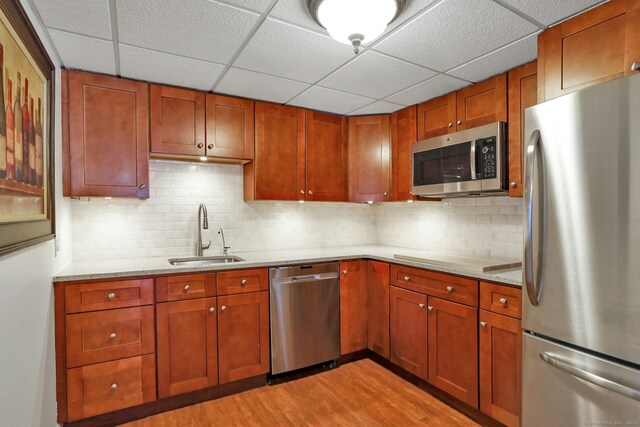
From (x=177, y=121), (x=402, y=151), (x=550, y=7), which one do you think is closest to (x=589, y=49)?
(x=550, y=7)

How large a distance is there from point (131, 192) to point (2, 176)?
1402 mm

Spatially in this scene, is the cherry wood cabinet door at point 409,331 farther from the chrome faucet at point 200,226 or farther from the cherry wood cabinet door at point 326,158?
the chrome faucet at point 200,226

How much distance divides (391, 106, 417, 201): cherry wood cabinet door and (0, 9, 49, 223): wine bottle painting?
2528 mm

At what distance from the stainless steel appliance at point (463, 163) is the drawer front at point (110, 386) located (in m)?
2.34

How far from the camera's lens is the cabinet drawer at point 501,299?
190cm

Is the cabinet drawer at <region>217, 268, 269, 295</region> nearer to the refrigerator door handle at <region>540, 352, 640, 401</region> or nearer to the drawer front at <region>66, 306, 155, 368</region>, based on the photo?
the drawer front at <region>66, 306, 155, 368</region>

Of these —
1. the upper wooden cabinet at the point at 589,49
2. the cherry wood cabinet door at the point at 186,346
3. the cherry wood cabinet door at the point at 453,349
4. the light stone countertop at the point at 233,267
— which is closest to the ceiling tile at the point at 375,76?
the upper wooden cabinet at the point at 589,49

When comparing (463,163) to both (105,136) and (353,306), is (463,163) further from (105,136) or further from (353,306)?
(105,136)

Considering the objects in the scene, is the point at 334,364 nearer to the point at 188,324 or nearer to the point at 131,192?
the point at 188,324

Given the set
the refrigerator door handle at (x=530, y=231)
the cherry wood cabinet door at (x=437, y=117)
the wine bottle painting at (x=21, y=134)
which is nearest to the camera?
the wine bottle painting at (x=21, y=134)

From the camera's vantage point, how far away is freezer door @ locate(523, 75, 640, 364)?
1.32 m

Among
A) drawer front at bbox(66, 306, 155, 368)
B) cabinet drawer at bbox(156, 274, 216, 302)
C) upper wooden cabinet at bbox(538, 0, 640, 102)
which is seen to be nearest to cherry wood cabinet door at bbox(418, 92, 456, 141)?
upper wooden cabinet at bbox(538, 0, 640, 102)

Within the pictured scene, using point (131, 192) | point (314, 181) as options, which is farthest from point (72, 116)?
point (314, 181)

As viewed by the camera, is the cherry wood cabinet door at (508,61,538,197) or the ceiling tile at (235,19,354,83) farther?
the cherry wood cabinet door at (508,61,538,197)
